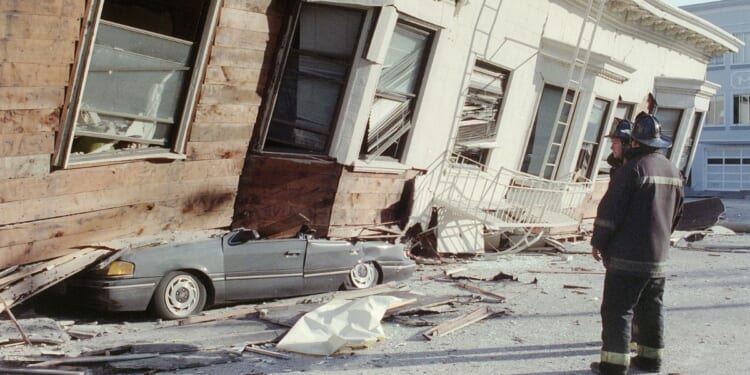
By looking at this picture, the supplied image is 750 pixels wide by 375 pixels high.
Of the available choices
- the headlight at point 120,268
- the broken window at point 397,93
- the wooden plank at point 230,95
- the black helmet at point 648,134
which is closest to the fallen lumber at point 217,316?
the headlight at point 120,268

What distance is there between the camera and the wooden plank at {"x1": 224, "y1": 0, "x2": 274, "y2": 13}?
870 cm

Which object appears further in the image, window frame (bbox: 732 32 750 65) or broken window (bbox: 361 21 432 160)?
window frame (bbox: 732 32 750 65)

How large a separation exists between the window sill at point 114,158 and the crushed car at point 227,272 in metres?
0.93

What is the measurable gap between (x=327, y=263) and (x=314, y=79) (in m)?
2.31

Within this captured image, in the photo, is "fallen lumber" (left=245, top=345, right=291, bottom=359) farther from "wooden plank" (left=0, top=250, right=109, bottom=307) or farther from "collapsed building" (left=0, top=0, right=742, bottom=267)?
"collapsed building" (left=0, top=0, right=742, bottom=267)

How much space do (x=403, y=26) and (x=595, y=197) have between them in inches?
387

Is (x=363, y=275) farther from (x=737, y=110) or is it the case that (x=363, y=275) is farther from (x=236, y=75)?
(x=737, y=110)

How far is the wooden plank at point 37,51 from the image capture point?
670 cm

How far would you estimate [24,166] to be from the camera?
7270 millimetres

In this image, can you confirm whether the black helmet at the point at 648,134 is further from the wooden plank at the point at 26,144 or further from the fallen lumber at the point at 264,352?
the wooden plank at the point at 26,144

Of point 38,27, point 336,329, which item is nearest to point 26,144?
point 38,27

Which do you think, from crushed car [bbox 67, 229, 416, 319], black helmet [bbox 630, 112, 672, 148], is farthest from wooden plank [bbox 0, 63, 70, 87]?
black helmet [bbox 630, 112, 672, 148]

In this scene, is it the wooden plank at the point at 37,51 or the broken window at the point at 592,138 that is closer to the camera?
the wooden plank at the point at 37,51

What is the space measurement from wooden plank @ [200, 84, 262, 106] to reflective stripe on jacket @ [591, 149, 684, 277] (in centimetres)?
457
